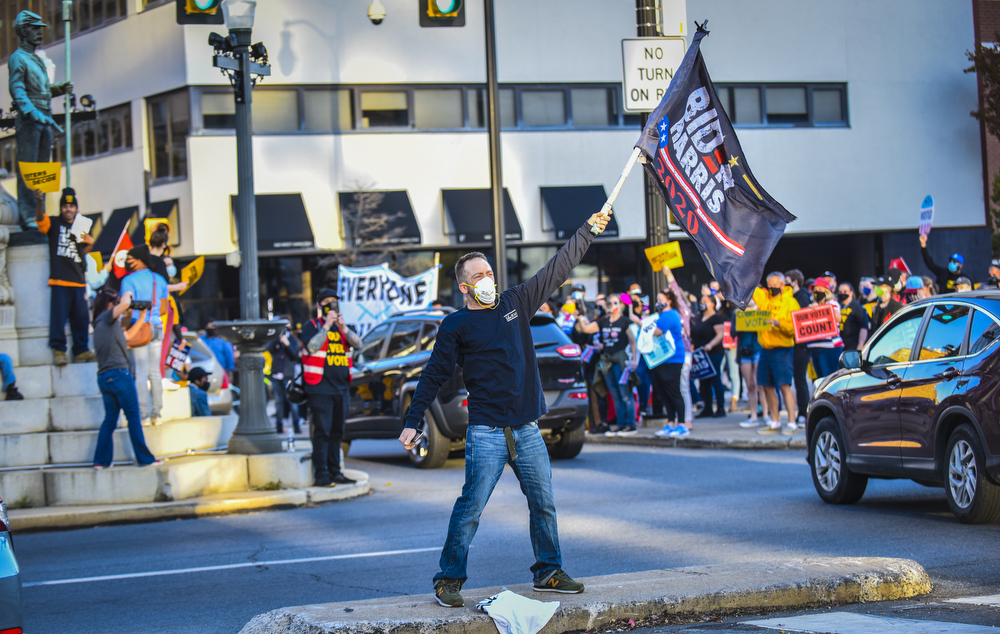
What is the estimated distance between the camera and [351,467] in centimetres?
1494

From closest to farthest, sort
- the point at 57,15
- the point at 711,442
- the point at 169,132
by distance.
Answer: the point at 711,442 → the point at 169,132 → the point at 57,15

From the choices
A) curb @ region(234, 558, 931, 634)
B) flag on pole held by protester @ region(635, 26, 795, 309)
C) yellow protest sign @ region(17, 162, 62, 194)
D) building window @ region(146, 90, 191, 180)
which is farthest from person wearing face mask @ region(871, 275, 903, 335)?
building window @ region(146, 90, 191, 180)

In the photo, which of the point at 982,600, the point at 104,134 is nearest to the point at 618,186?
the point at 982,600

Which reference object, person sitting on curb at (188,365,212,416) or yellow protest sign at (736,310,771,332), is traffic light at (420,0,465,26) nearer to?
yellow protest sign at (736,310,771,332)

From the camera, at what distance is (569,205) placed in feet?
104

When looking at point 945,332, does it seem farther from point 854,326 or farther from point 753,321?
point 854,326

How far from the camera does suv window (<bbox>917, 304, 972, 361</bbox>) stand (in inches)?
337

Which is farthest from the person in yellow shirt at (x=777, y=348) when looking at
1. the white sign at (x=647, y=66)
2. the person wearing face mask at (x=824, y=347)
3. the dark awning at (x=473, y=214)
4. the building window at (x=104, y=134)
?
the building window at (x=104, y=134)

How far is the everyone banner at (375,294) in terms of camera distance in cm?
2262

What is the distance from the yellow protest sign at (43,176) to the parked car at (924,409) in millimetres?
8539

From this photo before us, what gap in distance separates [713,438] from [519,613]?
10165 millimetres

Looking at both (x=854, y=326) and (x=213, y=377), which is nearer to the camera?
(x=854, y=326)

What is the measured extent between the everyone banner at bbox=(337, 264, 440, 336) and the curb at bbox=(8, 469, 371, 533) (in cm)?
1086

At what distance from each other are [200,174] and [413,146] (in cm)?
581
